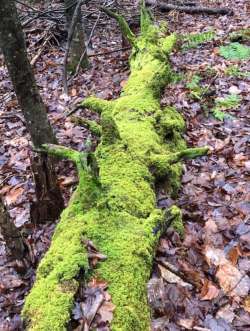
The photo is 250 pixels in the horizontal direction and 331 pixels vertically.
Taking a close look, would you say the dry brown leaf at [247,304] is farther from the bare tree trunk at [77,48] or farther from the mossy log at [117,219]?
the bare tree trunk at [77,48]

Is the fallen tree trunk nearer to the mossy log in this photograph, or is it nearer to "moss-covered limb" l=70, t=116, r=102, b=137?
the mossy log

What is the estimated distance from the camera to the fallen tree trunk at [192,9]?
1162cm

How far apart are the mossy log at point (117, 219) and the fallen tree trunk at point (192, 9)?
762cm

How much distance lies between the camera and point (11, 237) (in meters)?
3.69

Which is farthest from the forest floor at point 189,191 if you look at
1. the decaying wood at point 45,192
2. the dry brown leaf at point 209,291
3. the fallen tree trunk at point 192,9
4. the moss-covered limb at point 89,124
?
the fallen tree trunk at point 192,9

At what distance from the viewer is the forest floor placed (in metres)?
3.14

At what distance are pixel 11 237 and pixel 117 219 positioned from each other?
103 cm

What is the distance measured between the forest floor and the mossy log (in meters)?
0.16

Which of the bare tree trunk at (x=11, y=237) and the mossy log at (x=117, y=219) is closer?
the mossy log at (x=117, y=219)

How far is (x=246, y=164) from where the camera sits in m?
4.96

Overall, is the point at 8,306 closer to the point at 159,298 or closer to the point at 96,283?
the point at 96,283

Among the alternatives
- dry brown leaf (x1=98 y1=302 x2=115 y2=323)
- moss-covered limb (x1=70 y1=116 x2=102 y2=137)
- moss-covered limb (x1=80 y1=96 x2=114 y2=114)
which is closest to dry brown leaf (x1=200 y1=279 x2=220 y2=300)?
dry brown leaf (x1=98 y1=302 x2=115 y2=323)

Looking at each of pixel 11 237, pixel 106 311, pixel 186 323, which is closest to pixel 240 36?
pixel 11 237

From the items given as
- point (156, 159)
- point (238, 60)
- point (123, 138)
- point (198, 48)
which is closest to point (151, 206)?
point (156, 159)
